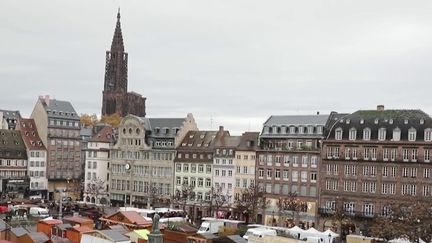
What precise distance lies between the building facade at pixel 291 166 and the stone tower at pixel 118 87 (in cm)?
8474

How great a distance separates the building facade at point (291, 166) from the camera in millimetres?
79188

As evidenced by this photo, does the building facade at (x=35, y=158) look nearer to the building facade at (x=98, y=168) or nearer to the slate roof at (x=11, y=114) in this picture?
→ the building facade at (x=98, y=168)

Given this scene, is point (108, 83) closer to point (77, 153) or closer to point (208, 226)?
point (77, 153)

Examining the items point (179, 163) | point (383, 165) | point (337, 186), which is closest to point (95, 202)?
point (179, 163)

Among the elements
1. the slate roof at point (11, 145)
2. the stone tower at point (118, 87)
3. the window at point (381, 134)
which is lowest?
the slate roof at point (11, 145)

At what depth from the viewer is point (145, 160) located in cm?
9688

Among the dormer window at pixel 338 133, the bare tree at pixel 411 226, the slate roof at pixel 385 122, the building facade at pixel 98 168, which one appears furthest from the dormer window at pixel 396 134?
the building facade at pixel 98 168

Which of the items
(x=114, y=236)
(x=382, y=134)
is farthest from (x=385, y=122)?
(x=114, y=236)

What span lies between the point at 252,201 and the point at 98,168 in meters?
34.3

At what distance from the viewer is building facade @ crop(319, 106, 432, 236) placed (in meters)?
71.6

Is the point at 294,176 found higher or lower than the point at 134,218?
higher

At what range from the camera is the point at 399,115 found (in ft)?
245

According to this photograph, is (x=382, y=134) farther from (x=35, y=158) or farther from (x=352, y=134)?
(x=35, y=158)

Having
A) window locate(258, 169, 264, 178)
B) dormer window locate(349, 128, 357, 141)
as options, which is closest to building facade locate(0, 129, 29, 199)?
window locate(258, 169, 264, 178)
